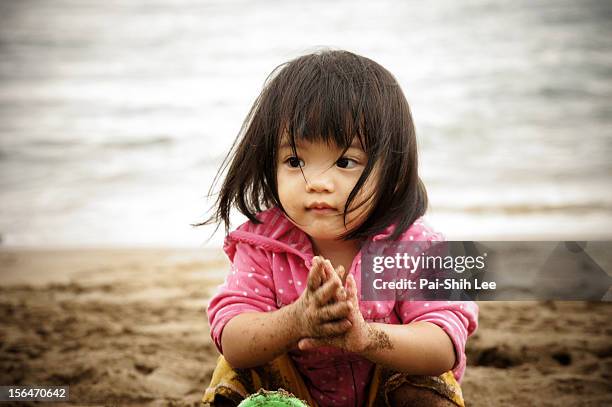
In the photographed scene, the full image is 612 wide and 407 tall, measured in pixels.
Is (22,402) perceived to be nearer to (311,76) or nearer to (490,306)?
(311,76)

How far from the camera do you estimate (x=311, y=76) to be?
74.6 inches

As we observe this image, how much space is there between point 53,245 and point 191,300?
165 cm

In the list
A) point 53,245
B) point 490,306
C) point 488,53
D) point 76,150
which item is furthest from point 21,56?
point 490,306

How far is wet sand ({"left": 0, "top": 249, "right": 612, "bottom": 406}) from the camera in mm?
2723

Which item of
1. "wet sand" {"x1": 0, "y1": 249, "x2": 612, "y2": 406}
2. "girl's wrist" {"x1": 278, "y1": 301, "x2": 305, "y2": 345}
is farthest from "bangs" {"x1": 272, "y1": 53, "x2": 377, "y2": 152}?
"wet sand" {"x1": 0, "y1": 249, "x2": 612, "y2": 406}

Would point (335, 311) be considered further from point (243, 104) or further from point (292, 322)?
point (243, 104)

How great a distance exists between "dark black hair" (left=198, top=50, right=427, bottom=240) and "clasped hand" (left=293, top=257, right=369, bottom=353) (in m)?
0.31

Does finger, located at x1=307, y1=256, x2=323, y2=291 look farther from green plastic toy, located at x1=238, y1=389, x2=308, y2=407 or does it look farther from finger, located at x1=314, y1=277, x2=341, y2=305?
green plastic toy, located at x1=238, y1=389, x2=308, y2=407

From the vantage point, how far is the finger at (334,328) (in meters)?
1.58

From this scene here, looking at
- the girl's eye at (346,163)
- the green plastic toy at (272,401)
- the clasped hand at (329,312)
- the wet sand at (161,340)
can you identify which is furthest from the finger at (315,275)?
the wet sand at (161,340)

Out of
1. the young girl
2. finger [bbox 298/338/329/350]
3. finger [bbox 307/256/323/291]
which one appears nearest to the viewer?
finger [bbox 307/256/323/291]

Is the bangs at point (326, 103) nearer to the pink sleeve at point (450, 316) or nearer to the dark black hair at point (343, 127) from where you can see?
the dark black hair at point (343, 127)

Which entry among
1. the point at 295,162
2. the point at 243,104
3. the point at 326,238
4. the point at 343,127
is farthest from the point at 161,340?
the point at 243,104

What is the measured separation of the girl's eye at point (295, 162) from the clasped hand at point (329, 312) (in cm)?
36
